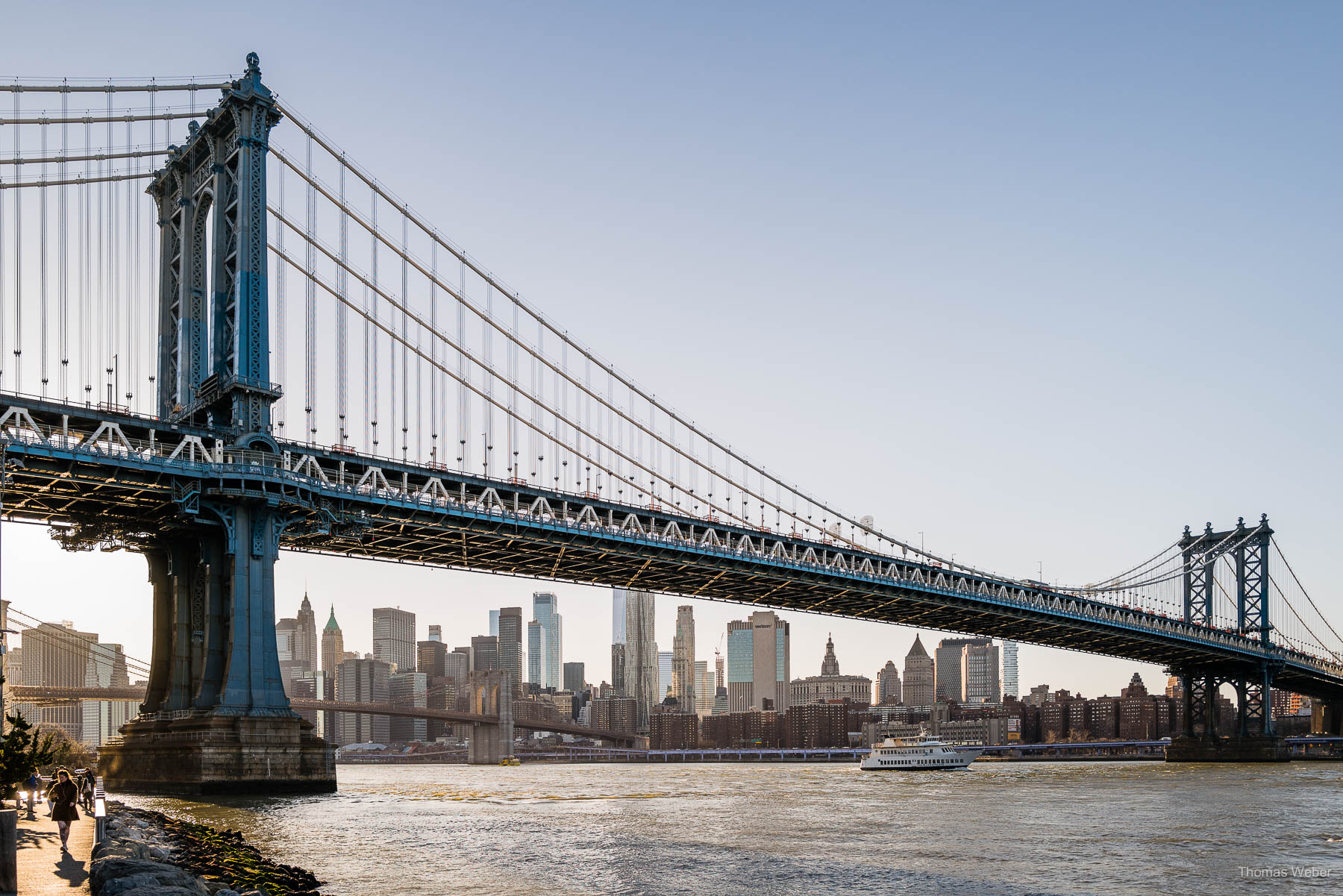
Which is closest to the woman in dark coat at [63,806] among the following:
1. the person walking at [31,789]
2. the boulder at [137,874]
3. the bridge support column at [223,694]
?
the boulder at [137,874]

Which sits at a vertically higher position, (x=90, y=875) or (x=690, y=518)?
(x=690, y=518)

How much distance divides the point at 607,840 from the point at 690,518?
3908 centimetres

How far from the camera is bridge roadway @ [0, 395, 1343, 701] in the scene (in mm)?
47562

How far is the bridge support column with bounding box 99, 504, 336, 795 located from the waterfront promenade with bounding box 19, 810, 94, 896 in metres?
16.9

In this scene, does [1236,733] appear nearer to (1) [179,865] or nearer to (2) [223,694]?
(2) [223,694]

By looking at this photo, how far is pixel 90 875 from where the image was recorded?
18047mm

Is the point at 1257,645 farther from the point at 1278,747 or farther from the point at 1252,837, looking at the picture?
the point at 1252,837

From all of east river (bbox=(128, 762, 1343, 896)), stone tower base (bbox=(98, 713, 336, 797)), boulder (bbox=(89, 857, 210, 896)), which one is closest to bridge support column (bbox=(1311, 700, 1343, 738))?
east river (bbox=(128, 762, 1343, 896))

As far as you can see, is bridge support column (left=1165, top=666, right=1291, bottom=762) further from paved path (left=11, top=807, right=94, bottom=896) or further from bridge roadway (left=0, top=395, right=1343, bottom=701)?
paved path (left=11, top=807, right=94, bottom=896)

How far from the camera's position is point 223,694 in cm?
4678

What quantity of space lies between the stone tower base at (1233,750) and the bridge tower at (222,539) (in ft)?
330

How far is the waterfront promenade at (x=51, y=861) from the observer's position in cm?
1736

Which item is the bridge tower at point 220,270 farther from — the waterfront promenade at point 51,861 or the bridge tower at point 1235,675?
the bridge tower at point 1235,675

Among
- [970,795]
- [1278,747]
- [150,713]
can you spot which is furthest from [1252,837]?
[1278,747]
